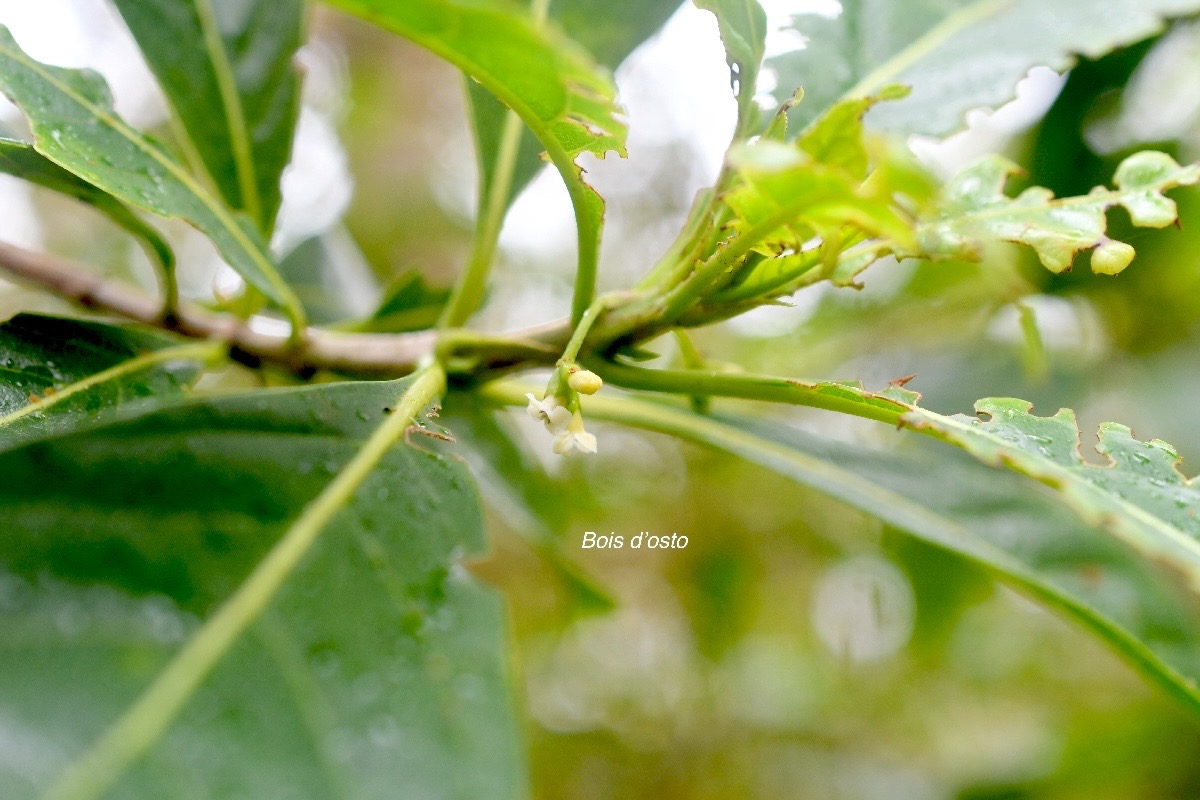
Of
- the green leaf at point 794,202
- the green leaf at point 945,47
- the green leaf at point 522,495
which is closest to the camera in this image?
the green leaf at point 794,202

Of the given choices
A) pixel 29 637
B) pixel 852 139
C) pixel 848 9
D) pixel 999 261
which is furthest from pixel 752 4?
pixel 29 637

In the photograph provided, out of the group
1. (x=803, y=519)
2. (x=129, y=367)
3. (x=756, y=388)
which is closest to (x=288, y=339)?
(x=129, y=367)

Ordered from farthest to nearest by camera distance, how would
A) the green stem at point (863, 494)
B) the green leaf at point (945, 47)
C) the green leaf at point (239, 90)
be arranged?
the green leaf at point (239, 90)
the green leaf at point (945, 47)
the green stem at point (863, 494)

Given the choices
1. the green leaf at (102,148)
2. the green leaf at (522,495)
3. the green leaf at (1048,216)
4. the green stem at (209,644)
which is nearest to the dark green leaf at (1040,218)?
the green leaf at (1048,216)

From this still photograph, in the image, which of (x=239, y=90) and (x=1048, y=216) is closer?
(x=1048, y=216)

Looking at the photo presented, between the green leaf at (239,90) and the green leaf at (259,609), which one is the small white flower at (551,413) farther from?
the green leaf at (239,90)

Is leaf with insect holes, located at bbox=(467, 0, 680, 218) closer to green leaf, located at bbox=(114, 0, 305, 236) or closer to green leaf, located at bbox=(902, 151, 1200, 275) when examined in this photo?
green leaf, located at bbox=(114, 0, 305, 236)

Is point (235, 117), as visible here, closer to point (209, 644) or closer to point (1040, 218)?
point (209, 644)
